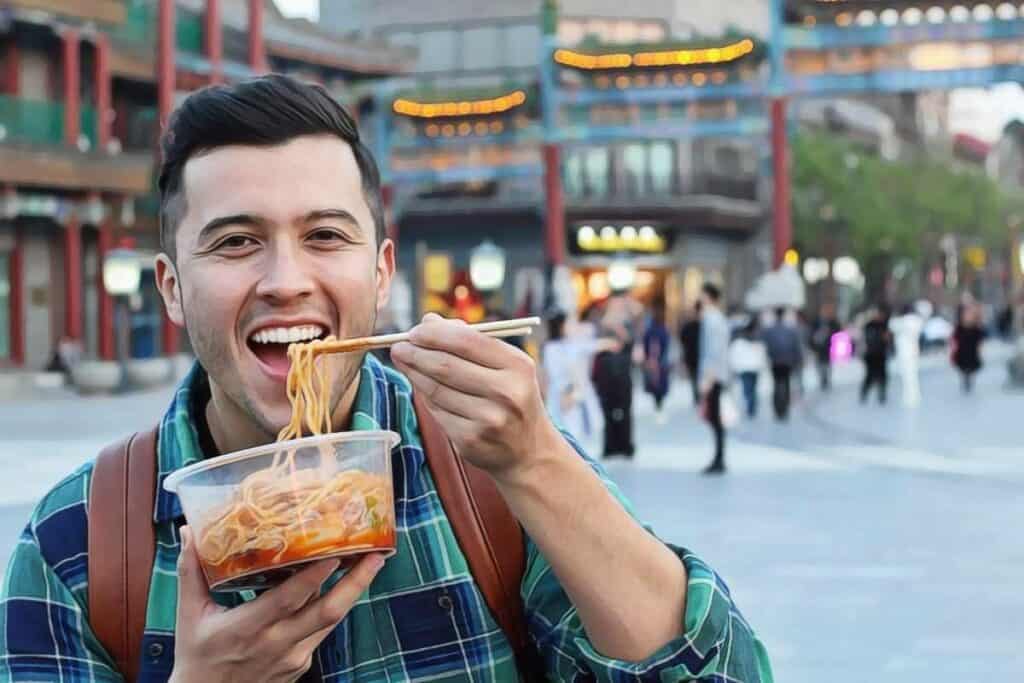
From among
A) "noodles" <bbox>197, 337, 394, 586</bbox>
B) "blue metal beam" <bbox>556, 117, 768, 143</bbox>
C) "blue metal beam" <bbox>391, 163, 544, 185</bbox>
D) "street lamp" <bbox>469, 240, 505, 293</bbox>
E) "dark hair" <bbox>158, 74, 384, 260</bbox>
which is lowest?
"noodles" <bbox>197, 337, 394, 586</bbox>

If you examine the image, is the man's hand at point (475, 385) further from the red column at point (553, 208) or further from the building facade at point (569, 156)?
the red column at point (553, 208)

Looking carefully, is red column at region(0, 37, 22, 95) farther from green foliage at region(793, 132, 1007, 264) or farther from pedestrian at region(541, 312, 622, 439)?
green foliage at region(793, 132, 1007, 264)

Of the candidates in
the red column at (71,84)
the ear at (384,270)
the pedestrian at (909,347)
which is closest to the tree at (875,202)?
the red column at (71,84)

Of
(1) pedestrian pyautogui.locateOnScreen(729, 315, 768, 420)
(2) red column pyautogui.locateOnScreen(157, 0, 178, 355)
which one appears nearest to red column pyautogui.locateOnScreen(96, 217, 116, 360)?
(2) red column pyautogui.locateOnScreen(157, 0, 178, 355)

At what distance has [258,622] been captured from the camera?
2.16m

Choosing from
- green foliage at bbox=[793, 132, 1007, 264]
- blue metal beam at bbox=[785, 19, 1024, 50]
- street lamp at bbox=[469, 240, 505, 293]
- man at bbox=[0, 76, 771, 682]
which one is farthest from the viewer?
green foliage at bbox=[793, 132, 1007, 264]

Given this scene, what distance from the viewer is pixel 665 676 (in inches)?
89.4

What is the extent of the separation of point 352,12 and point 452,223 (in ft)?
40.9

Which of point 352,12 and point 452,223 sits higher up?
point 352,12

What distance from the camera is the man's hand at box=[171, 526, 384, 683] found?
2.15m

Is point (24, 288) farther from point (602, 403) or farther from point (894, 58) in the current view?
point (602, 403)

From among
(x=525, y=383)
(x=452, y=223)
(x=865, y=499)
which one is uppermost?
(x=452, y=223)

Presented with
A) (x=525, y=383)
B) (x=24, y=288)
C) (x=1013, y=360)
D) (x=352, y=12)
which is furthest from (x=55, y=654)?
(x=352, y=12)

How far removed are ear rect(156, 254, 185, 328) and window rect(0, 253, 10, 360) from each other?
35.8 meters
